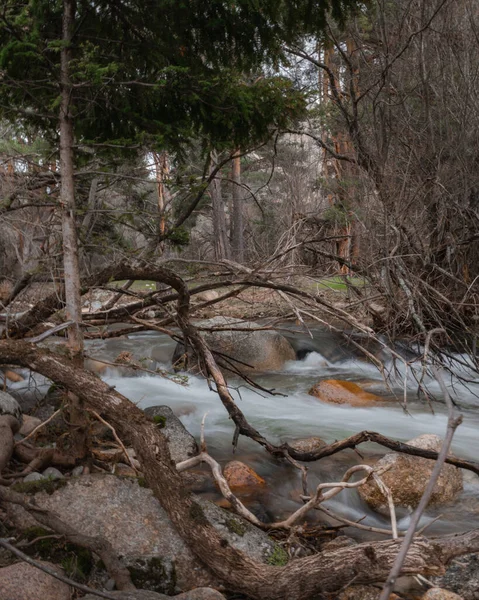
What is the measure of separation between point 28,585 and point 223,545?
1.11 m

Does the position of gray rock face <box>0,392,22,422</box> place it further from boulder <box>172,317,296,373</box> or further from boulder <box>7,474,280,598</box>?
Result: boulder <box>172,317,296,373</box>

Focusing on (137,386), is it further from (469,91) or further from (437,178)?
(469,91)

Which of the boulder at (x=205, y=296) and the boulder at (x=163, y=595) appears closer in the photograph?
the boulder at (x=163, y=595)

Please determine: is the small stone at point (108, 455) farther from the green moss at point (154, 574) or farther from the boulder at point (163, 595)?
the boulder at point (163, 595)

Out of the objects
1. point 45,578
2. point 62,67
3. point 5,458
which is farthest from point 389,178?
point 45,578

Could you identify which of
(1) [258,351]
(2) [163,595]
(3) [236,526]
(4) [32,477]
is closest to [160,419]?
(4) [32,477]

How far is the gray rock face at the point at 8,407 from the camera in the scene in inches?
228

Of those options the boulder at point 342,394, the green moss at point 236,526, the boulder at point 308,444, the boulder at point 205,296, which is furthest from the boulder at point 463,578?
the boulder at point 205,296

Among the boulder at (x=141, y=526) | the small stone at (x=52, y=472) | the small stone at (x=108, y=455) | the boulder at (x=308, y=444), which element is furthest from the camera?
the boulder at (x=308, y=444)

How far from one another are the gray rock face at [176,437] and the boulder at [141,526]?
6.56 feet

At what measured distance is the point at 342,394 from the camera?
30.5ft

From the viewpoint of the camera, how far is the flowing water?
18.6ft

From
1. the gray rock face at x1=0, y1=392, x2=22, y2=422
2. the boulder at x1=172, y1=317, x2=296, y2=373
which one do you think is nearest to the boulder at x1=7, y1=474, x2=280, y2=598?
the gray rock face at x1=0, y1=392, x2=22, y2=422

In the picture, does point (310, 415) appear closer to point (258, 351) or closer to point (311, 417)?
point (311, 417)
